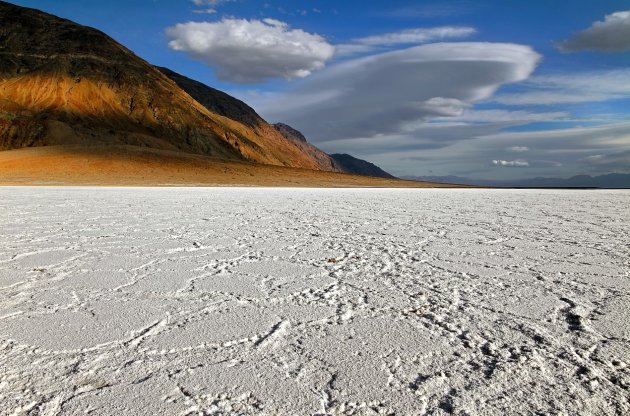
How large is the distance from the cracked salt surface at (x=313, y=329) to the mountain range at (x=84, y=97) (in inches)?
1754

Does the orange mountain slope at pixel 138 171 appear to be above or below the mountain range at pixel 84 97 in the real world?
below

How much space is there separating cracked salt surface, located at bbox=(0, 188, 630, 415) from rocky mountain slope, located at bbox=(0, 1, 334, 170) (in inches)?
2005

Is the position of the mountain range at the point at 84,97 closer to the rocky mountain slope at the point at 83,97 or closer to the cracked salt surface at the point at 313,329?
the rocky mountain slope at the point at 83,97

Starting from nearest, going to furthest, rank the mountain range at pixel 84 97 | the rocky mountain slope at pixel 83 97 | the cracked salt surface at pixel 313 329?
the cracked salt surface at pixel 313 329 < the mountain range at pixel 84 97 < the rocky mountain slope at pixel 83 97

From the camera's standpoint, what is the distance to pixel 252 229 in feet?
24.7

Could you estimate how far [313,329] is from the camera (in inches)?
110

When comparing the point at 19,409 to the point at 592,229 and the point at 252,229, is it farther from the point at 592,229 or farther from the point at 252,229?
the point at 592,229

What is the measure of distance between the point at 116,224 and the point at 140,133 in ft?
166

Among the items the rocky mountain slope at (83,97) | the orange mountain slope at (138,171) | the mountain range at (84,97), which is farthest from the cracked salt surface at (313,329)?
the rocky mountain slope at (83,97)

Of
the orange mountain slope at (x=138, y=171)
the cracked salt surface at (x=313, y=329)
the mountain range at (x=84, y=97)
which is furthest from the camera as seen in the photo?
the mountain range at (x=84, y=97)

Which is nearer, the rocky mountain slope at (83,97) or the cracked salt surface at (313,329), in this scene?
the cracked salt surface at (313,329)

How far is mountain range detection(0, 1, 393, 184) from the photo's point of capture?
165 ft

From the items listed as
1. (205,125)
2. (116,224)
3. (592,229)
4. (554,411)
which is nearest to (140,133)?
(205,125)

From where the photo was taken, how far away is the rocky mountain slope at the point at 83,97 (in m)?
50.4
